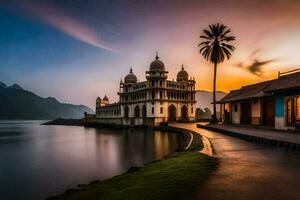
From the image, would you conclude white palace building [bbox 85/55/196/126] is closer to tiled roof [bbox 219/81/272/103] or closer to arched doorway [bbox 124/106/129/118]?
arched doorway [bbox 124/106/129/118]

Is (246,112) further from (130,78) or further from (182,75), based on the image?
(130,78)

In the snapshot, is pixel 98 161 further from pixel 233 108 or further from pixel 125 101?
pixel 125 101

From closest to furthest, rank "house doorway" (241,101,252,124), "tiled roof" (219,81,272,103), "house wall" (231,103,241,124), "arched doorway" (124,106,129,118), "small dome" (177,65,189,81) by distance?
"tiled roof" (219,81,272,103) → "house doorway" (241,101,252,124) → "house wall" (231,103,241,124) → "small dome" (177,65,189,81) → "arched doorway" (124,106,129,118)

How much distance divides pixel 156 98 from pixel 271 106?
132 ft

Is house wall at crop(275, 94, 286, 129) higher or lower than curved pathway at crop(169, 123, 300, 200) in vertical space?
higher

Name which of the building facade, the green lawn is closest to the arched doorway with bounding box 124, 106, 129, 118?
the building facade

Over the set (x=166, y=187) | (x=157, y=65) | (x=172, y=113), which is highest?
(x=157, y=65)

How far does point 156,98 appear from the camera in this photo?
67250 millimetres

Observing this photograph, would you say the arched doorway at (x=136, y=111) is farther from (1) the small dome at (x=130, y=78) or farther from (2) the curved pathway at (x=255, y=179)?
(2) the curved pathway at (x=255, y=179)

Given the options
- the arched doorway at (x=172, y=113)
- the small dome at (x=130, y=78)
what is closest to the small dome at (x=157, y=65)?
the arched doorway at (x=172, y=113)

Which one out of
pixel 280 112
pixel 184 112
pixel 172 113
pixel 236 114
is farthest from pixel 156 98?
pixel 280 112

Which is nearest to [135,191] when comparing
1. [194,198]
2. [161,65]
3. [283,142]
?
[194,198]

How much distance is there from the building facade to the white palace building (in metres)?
27.5

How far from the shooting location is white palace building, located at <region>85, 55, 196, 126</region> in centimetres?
6762
